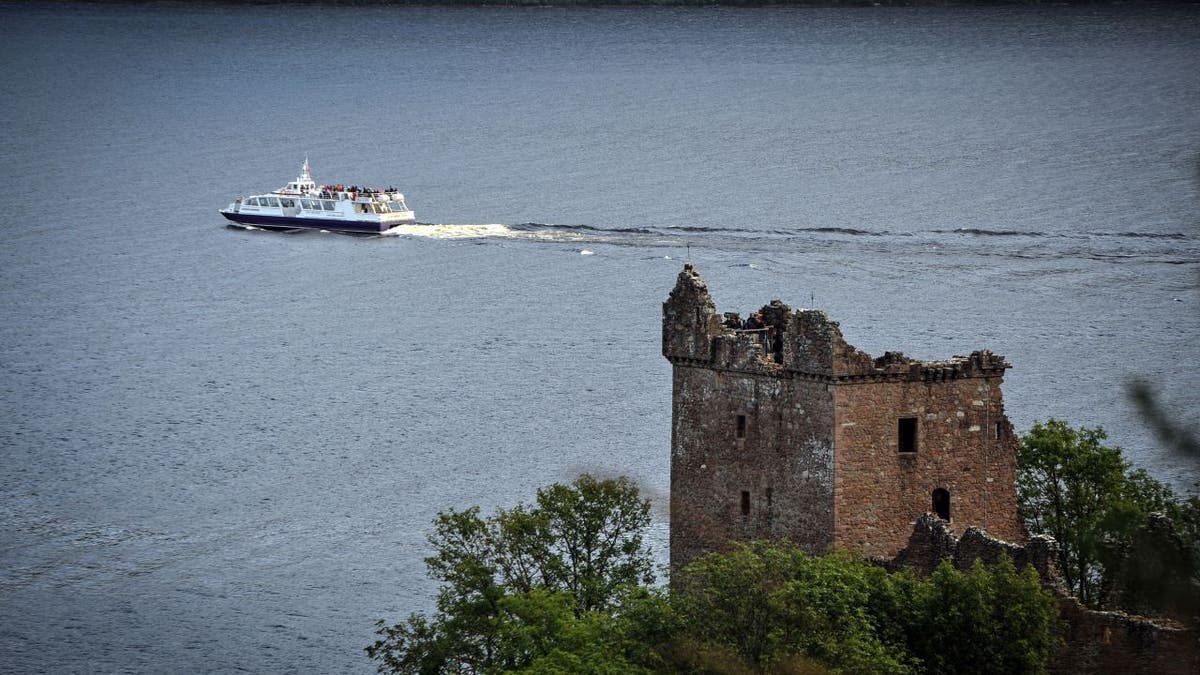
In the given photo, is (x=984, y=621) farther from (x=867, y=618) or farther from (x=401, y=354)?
(x=401, y=354)

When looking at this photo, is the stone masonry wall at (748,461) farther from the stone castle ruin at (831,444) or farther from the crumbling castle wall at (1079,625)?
the crumbling castle wall at (1079,625)

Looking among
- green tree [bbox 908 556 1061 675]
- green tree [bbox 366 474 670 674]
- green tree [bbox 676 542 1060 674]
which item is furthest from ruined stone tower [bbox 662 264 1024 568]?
green tree [bbox 908 556 1061 675]

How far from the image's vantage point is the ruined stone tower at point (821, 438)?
57.8 m

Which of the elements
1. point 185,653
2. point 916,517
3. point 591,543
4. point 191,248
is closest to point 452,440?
point 185,653

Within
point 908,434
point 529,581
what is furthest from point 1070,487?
point 529,581

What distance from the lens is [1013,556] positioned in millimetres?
54562

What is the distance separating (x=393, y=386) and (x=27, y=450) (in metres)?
20.5

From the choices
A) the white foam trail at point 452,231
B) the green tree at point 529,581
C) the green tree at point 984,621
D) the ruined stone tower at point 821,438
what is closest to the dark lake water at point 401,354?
the white foam trail at point 452,231

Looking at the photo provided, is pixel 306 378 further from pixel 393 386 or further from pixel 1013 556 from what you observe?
pixel 1013 556

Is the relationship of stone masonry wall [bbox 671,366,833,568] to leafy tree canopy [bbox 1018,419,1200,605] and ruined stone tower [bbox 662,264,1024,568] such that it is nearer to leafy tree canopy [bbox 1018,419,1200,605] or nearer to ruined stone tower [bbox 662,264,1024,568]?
ruined stone tower [bbox 662,264,1024,568]

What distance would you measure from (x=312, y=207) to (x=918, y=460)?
14064 cm

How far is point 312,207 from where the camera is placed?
195000mm

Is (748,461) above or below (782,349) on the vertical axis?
below

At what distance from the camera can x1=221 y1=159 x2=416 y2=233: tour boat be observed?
189750 millimetres
